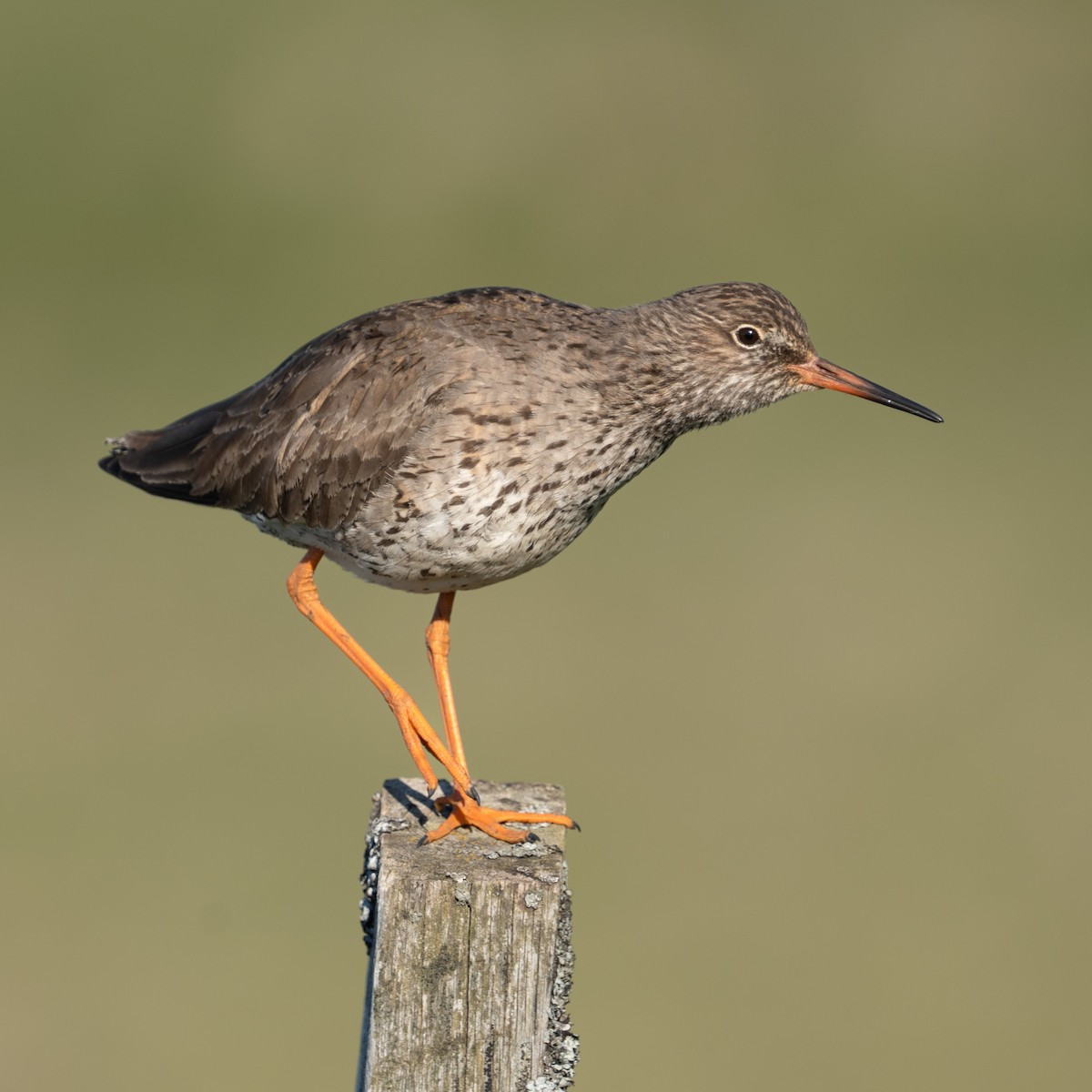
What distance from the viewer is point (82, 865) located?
12.7 metres

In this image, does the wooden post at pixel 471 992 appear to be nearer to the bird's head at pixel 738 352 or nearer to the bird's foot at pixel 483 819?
the bird's foot at pixel 483 819

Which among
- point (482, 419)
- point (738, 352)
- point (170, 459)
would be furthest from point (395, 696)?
point (738, 352)

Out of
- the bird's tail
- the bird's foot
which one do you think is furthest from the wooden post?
the bird's tail

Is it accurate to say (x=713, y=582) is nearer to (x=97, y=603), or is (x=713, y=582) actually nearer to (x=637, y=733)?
(x=637, y=733)

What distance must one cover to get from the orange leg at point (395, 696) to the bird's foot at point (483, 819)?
0.06 metres

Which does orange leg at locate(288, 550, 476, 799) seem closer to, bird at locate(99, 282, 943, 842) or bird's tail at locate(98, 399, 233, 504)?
bird at locate(99, 282, 943, 842)

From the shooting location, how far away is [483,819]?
6113 millimetres

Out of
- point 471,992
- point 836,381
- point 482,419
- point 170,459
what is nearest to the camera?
point 471,992

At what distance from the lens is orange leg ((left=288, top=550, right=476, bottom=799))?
21.9ft

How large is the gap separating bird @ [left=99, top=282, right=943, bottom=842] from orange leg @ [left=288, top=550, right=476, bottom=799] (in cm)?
1

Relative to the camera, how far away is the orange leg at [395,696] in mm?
6676

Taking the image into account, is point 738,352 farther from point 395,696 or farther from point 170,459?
point 170,459

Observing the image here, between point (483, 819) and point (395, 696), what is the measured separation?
3.72ft

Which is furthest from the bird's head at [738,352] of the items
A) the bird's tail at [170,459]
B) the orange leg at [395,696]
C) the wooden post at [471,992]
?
the wooden post at [471,992]
